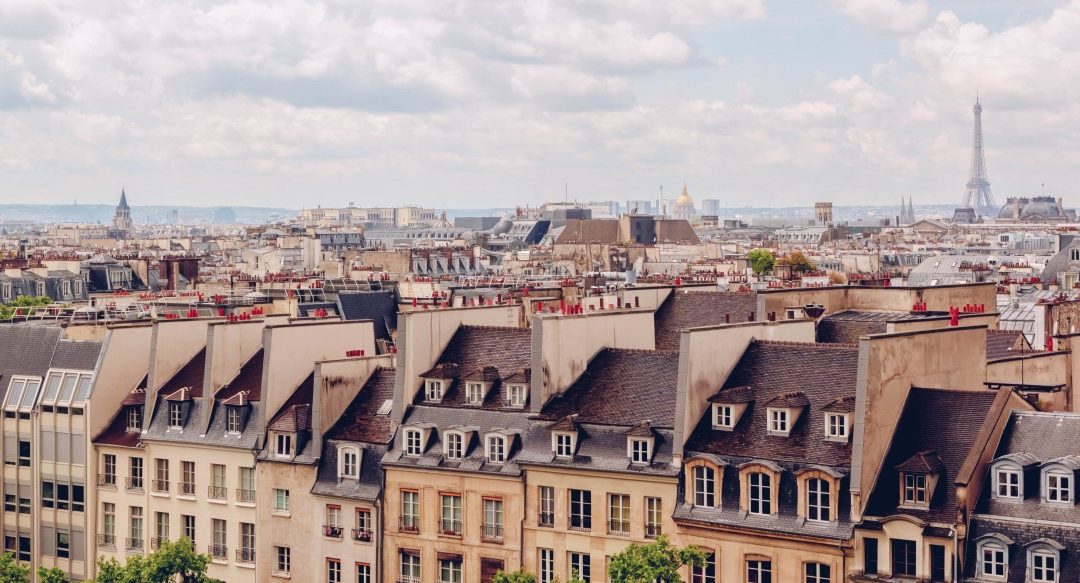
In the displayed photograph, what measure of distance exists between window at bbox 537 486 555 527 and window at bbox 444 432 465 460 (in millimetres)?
2978

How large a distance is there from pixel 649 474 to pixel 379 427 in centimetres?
1022

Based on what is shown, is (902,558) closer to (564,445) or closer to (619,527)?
(619,527)

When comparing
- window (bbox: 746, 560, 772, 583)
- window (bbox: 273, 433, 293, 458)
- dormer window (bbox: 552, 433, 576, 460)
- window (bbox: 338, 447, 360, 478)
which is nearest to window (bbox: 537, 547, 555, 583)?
dormer window (bbox: 552, 433, 576, 460)

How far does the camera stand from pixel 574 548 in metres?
47.7

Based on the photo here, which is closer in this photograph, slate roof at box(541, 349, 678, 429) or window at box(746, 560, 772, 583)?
window at box(746, 560, 772, 583)

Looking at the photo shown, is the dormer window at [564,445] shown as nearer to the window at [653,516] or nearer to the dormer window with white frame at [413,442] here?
the window at [653,516]

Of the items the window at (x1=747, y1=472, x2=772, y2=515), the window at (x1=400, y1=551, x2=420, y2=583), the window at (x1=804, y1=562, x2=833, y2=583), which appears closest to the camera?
the window at (x1=804, y1=562, x2=833, y2=583)

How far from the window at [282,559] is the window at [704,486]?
14352 mm

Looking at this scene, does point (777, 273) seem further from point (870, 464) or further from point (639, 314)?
point (870, 464)

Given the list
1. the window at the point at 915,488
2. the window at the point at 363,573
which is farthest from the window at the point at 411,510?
the window at the point at 915,488

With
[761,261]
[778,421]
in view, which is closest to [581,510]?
[778,421]

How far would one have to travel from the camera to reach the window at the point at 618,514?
46.8m

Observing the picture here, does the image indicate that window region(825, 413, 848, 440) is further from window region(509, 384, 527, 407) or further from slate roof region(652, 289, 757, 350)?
slate roof region(652, 289, 757, 350)

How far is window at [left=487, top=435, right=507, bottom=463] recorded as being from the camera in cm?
4938
